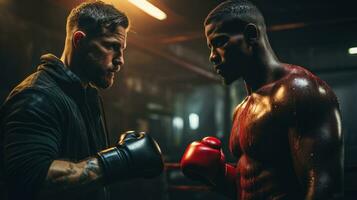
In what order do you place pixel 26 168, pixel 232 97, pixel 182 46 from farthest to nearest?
pixel 232 97 → pixel 182 46 → pixel 26 168

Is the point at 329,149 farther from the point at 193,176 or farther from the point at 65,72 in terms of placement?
the point at 65,72

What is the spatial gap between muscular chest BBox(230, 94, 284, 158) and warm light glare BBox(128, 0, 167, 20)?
119 inches

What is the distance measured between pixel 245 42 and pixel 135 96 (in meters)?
7.52

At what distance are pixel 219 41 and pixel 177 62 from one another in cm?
558

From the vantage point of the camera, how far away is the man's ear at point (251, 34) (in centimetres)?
264

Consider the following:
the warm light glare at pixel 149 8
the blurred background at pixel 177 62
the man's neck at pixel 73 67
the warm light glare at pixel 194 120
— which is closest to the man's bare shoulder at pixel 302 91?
the man's neck at pixel 73 67

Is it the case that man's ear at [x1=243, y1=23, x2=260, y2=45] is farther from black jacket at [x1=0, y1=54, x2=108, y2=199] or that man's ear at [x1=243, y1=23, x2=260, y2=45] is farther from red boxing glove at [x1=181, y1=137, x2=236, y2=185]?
black jacket at [x1=0, y1=54, x2=108, y2=199]

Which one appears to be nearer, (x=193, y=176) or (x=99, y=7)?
(x=99, y=7)

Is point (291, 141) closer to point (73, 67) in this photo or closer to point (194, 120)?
point (73, 67)

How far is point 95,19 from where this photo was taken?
2730 millimetres

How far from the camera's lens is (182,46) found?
32.2 feet

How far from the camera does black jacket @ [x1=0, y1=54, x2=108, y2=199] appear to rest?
6.81 ft

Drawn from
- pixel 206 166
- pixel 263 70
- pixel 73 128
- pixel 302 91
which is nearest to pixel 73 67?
pixel 73 128

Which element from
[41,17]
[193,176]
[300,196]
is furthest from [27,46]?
[300,196]
